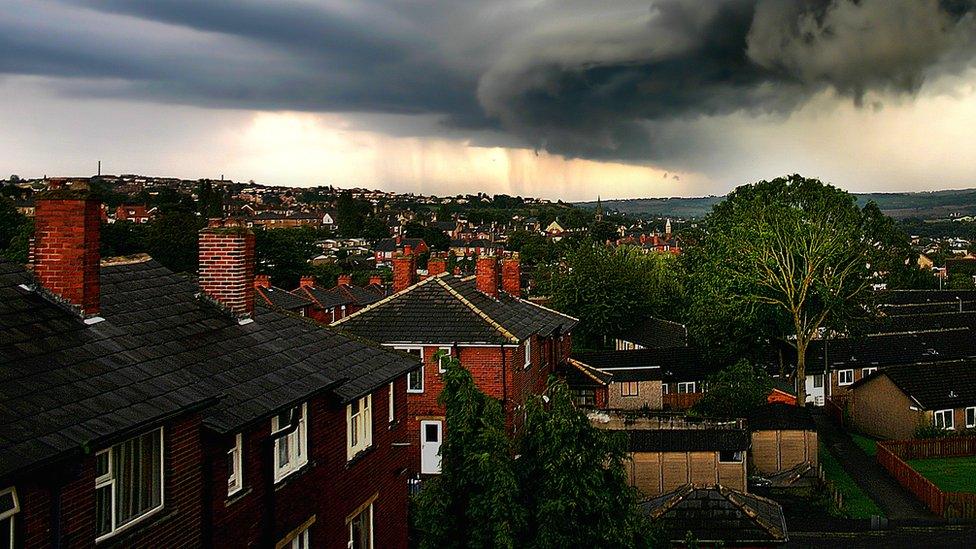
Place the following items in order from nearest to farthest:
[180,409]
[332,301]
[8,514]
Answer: [8,514], [180,409], [332,301]

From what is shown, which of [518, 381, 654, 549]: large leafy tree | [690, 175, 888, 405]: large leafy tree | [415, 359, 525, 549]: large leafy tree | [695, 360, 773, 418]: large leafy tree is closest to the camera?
[415, 359, 525, 549]: large leafy tree

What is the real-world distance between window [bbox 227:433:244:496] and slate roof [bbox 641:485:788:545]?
13750mm

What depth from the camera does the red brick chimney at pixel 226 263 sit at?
16.0m

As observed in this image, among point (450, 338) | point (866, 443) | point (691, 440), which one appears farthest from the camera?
point (866, 443)

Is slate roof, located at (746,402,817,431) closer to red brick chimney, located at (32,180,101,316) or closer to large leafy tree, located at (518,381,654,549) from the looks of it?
large leafy tree, located at (518,381,654,549)

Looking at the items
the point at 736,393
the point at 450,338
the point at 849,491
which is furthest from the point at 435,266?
the point at 849,491

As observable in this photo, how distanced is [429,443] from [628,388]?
21420 millimetres

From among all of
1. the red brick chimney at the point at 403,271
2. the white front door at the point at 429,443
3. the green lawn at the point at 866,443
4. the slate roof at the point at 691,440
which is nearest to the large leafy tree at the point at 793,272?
the green lawn at the point at 866,443

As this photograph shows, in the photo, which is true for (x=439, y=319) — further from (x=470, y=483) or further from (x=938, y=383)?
(x=938, y=383)

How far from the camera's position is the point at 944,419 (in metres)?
43.9

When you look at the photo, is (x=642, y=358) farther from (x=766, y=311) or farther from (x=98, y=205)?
(x=98, y=205)

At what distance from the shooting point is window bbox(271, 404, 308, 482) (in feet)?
47.1

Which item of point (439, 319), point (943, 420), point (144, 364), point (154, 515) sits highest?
point (144, 364)

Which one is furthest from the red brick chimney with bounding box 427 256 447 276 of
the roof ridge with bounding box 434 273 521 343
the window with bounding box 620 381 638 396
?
the window with bounding box 620 381 638 396
